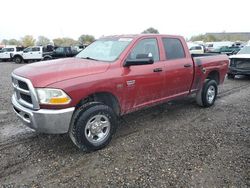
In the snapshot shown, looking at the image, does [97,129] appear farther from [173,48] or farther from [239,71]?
[239,71]

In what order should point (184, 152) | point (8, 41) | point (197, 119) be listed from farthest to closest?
point (8, 41) → point (197, 119) → point (184, 152)

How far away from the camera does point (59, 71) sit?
369cm

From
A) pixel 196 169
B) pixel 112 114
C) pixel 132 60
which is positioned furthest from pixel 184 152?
pixel 132 60

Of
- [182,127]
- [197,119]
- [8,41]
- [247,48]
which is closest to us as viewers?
[182,127]

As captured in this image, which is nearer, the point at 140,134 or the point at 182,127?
the point at 140,134

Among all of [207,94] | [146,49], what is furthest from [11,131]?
[207,94]

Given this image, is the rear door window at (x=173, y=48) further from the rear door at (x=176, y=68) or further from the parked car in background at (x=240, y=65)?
the parked car in background at (x=240, y=65)

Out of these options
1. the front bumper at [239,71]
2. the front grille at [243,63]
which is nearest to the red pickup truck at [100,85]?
the front bumper at [239,71]

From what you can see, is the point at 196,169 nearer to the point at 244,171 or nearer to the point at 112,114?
the point at 244,171

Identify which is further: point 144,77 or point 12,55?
point 12,55

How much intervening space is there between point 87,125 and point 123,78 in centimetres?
100

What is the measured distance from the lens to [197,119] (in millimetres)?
5578

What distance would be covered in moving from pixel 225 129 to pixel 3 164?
4.09 m

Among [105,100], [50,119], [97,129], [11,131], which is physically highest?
[105,100]
